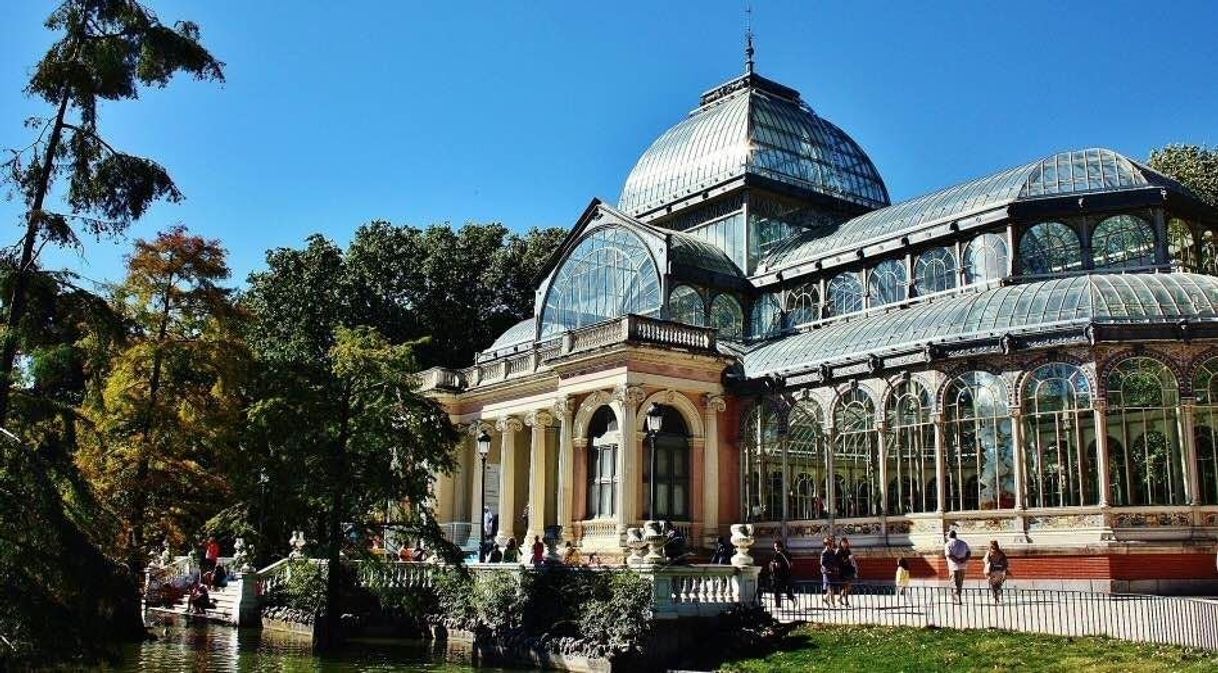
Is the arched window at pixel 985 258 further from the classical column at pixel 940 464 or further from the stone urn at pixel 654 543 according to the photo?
the stone urn at pixel 654 543

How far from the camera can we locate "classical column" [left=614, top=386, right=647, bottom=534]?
31891 mm

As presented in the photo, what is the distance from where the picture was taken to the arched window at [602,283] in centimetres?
3706

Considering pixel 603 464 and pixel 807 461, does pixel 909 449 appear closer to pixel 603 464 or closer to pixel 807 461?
pixel 807 461

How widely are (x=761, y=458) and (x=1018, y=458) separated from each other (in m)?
8.35

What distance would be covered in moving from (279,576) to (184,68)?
20.7 metres

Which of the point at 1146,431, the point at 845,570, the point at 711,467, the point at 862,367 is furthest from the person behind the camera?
the point at 711,467

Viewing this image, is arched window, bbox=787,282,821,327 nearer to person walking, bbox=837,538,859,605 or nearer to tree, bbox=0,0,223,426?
person walking, bbox=837,538,859,605

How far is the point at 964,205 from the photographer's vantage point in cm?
3362

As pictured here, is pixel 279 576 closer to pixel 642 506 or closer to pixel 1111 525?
pixel 642 506

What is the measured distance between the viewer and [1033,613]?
19.2 meters

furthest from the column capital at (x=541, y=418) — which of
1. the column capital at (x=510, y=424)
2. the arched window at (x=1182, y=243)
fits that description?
the arched window at (x=1182, y=243)

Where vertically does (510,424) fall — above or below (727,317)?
below

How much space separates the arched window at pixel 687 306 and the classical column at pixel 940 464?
1125 cm

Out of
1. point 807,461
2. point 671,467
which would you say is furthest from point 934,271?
point 671,467
